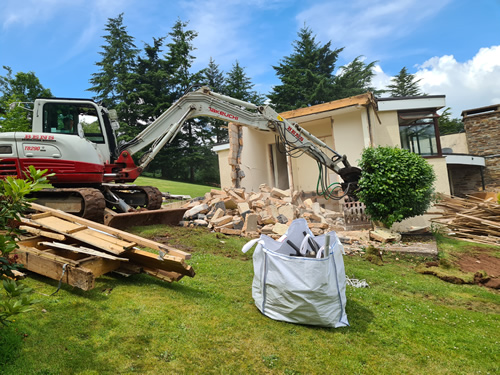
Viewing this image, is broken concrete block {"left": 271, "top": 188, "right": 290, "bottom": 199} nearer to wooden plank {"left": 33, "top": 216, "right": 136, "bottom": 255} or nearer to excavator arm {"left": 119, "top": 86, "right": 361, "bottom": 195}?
excavator arm {"left": 119, "top": 86, "right": 361, "bottom": 195}

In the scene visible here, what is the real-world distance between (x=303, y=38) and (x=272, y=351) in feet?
122

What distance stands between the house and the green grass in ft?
30.5

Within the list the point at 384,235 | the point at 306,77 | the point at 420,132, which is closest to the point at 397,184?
the point at 384,235

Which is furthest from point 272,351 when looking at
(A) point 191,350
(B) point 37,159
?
(B) point 37,159

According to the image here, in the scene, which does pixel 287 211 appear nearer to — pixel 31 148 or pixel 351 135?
pixel 351 135

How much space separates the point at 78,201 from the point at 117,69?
3545cm

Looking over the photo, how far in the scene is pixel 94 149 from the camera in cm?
719

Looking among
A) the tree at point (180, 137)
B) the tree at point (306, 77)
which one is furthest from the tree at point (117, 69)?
the tree at point (306, 77)

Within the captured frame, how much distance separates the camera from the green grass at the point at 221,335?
102 inches

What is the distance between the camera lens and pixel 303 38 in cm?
3509

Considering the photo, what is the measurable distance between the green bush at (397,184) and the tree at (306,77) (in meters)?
24.1

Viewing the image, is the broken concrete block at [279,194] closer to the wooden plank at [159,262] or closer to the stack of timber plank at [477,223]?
the stack of timber plank at [477,223]

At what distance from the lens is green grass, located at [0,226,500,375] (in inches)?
102

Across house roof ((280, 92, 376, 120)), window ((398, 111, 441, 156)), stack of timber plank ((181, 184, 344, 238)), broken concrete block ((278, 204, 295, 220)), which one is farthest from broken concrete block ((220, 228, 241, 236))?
window ((398, 111, 441, 156))
